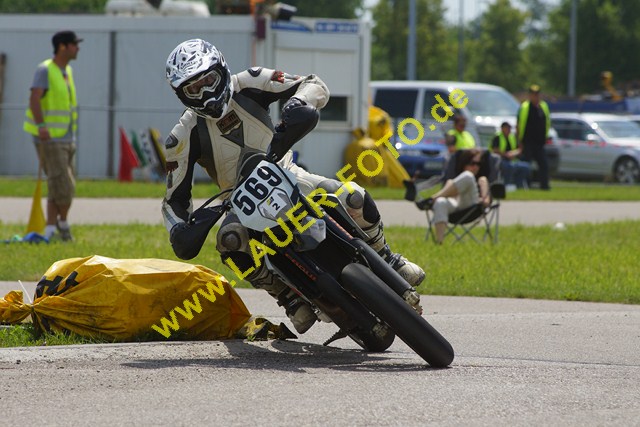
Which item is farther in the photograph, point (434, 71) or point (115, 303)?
point (434, 71)

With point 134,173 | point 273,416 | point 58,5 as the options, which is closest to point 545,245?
point 273,416

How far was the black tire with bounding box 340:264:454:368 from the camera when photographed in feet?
21.9

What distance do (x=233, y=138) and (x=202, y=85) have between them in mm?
393

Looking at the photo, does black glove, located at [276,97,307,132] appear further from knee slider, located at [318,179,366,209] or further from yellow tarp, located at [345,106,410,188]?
yellow tarp, located at [345,106,410,188]

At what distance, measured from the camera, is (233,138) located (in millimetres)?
7344

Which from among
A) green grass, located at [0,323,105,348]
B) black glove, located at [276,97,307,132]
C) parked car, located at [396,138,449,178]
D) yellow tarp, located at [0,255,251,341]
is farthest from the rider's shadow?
parked car, located at [396,138,449,178]

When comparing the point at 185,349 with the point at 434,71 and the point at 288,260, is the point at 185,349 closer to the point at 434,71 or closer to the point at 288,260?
the point at 288,260

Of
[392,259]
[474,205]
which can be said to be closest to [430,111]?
[474,205]

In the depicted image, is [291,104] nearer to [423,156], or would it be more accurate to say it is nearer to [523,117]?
[523,117]

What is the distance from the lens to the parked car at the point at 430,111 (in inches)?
1042

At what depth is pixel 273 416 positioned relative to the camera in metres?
5.53

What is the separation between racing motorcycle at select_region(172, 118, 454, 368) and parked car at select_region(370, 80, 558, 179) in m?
18.6

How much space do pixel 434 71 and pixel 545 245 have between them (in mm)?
56469

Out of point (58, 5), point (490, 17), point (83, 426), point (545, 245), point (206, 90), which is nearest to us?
point (83, 426)
